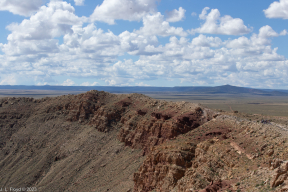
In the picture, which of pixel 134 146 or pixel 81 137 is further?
pixel 81 137

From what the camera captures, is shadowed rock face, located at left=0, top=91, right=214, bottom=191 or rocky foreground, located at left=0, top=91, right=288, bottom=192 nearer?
rocky foreground, located at left=0, top=91, right=288, bottom=192

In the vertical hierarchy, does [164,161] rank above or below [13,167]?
above

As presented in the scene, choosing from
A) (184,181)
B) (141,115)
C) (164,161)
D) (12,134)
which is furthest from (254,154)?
(12,134)

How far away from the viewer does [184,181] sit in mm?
30609

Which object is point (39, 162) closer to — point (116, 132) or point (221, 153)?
point (116, 132)

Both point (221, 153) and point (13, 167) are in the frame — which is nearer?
point (221, 153)

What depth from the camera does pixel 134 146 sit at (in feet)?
193

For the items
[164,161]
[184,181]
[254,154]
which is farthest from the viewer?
[164,161]

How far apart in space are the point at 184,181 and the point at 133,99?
47322 millimetres

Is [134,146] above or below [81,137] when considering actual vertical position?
above

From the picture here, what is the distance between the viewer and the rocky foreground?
28375 mm

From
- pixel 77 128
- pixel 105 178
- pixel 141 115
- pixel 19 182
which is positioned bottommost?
pixel 19 182

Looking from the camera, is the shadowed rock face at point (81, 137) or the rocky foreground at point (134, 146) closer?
the rocky foreground at point (134, 146)

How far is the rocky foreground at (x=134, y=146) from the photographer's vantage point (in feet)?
93.1
